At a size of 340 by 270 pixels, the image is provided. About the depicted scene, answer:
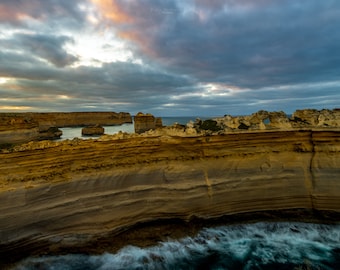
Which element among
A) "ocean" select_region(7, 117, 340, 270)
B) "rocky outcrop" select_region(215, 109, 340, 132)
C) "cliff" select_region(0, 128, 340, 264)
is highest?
"rocky outcrop" select_region(215, 109, 340, 132)

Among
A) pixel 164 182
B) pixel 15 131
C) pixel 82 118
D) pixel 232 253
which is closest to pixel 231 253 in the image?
pixel 232 253

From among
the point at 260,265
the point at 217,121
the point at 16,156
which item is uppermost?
the point at 217,121

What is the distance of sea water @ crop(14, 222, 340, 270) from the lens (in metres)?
5.98

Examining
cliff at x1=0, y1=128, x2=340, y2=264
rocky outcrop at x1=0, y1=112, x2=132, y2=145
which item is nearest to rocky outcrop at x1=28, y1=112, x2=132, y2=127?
rocky outcrop at x1=0, y1=112, x2=132, y2=145

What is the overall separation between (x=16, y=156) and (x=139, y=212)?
3.50 metres

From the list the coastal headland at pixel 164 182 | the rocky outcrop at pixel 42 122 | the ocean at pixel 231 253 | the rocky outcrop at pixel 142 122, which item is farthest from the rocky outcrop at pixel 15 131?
the rocky outcrop at pixel 142 122

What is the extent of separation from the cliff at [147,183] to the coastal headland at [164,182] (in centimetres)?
3

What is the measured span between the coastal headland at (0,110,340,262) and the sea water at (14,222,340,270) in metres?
0.30

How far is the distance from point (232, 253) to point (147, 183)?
297 centimetres

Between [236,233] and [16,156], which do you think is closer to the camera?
[16,156]

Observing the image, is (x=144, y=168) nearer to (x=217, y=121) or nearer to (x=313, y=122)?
(x=217, y=121)

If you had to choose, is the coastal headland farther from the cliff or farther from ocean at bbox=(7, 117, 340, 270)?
ocean at bbox=(7, 117, 340, 270)

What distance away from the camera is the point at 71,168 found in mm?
6570

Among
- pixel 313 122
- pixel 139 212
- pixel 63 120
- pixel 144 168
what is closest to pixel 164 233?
pixel 139 212
